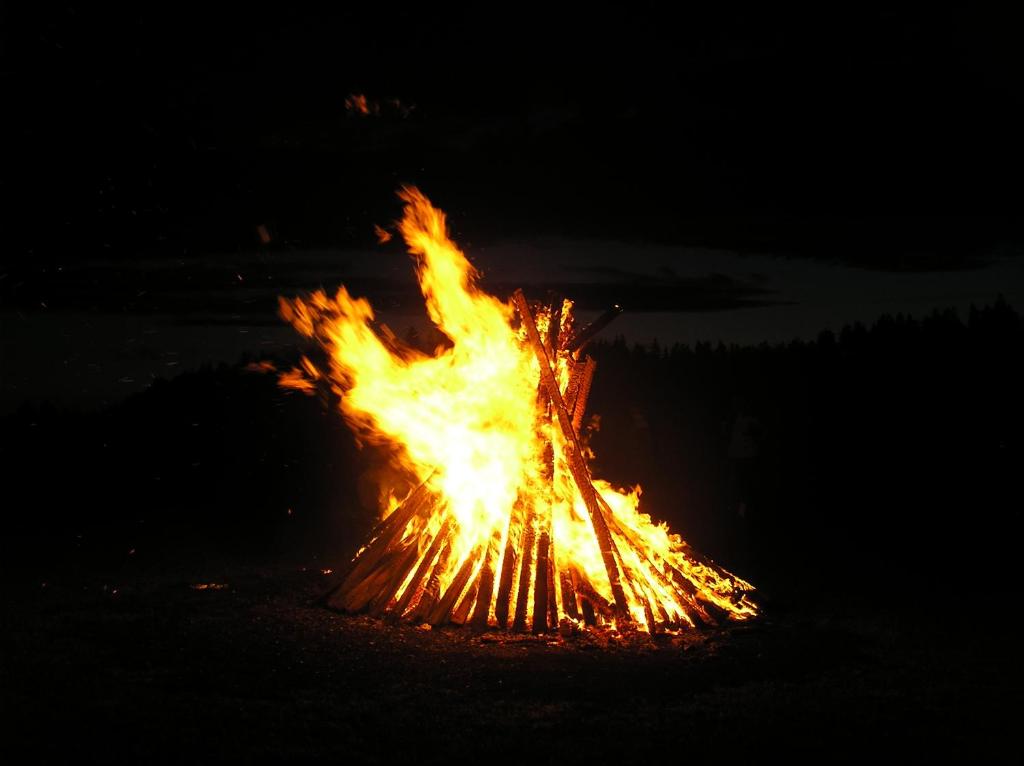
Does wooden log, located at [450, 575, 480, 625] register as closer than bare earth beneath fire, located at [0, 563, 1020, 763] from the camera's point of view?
No

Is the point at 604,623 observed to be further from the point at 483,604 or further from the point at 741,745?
the point at 741,745

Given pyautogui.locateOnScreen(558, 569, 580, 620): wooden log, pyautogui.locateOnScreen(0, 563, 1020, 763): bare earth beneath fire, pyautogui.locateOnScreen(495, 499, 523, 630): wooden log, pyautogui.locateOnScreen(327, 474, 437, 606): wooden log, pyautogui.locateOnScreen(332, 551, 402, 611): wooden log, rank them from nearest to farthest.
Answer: pyautogui.locateOnScreen(0, 563, 1020, 763): bare earth beneath fire
pyautogui.locateOnScreen(495, 499, 523, 630): wooden log
pyautogui.locateOnScreen(558, 569, 580, 620): wooden log
pyautogui.locateOnScreen(332, 551, 402, 611): wooden log
pyautogui.locateOnScreen(327, 474, 437, 606): wooden log

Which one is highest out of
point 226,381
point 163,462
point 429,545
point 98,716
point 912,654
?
point 226,381

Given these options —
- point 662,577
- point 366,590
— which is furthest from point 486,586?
point 662,577

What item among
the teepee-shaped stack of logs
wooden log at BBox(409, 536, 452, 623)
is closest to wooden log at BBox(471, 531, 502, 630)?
the teepee-shaped stack of logs

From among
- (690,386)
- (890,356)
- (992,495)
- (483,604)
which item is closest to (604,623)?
(483,604)

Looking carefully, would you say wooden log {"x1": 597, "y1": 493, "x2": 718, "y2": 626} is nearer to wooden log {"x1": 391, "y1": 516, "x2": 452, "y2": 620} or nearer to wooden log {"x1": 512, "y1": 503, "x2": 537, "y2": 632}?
wooden log {"x1": 512, "y1": 503, "x2": 537, "y2": 632}

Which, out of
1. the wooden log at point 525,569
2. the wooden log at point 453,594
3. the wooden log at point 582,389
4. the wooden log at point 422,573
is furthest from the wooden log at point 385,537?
the wooden log at point 582,389

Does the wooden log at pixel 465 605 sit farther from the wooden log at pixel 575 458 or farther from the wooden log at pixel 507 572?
the wooden log at pixel 575 458

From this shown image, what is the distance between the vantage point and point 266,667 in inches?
304

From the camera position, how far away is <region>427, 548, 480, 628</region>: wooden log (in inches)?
355

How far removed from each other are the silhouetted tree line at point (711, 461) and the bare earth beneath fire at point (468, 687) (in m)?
2.40

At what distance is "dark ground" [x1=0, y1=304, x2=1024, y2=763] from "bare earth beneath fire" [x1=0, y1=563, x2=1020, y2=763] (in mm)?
27

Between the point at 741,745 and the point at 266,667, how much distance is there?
3.44 metres
